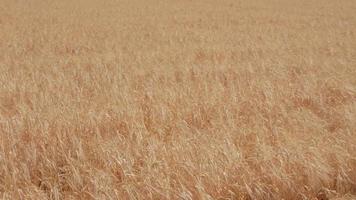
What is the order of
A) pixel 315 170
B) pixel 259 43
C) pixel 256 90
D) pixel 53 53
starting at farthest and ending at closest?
1. pixel 259 43
2. pixel 53 53
3. pixel 256 90
4. pixel 315 170

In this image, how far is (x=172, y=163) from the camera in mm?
3418

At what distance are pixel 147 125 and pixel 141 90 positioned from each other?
156cm

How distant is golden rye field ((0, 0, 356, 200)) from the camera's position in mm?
3098

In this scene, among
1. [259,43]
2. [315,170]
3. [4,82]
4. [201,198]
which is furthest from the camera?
[259,43]

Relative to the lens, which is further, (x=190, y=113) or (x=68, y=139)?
(x=190, y=113)

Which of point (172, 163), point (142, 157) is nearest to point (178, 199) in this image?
point (172, 163)

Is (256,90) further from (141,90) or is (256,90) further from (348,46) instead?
(348,46)

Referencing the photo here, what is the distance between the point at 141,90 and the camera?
6.09 m

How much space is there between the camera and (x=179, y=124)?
448 centimetres

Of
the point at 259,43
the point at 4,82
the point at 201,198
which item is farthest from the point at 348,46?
the point at 201,198

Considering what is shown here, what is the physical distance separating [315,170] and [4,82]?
514cm

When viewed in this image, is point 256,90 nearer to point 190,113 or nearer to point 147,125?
point 190,113

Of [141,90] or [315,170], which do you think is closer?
[315,170]

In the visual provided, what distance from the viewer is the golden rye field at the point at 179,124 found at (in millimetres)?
3098
